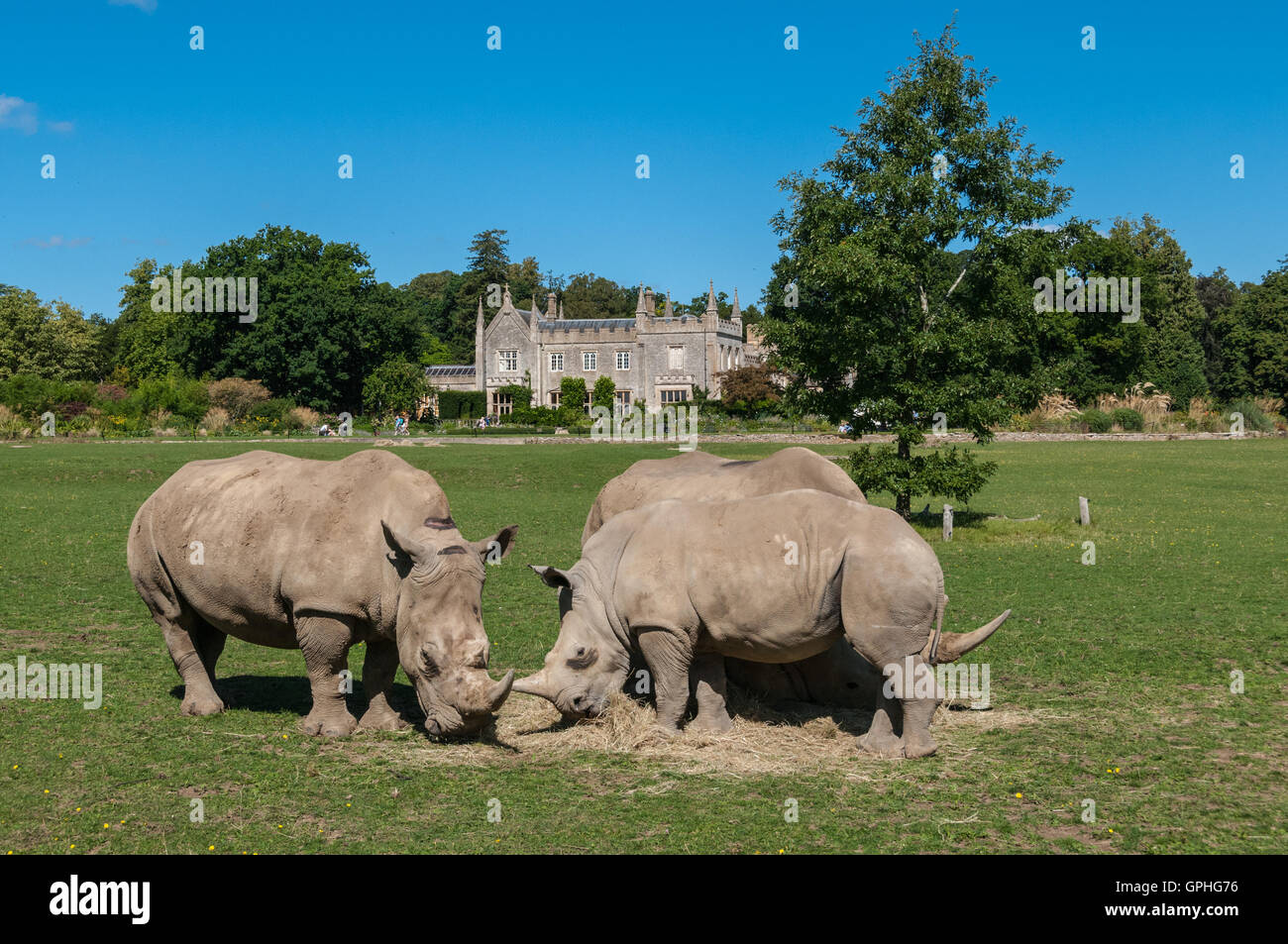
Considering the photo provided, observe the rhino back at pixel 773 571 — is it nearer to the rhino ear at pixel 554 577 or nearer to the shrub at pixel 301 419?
the rhino ear at pixel 554 577

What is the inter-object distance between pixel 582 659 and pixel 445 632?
1.59 metres

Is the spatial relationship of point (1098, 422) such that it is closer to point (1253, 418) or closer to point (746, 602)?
point (1253, 418)

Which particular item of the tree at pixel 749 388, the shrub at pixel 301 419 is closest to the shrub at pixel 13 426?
the shrub at pixel 301 419

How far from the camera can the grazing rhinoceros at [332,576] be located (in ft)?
30.8

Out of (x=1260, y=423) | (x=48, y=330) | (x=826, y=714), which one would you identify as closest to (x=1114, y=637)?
(x=826, y=714)

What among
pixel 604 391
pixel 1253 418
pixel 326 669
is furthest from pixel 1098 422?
pixel 326 669

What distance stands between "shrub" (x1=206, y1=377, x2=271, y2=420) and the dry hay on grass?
223ft

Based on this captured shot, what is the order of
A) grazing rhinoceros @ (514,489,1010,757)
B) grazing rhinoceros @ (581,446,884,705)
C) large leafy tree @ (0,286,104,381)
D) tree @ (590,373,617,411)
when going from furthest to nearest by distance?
1. tree @ (590,373,617,411)
2. large leafy tree @ (0,286,104,381)
3. grazing rhinoceros @ (581,446,884,705)
4. grazing rhinoceros @ (514,489,1010,757)

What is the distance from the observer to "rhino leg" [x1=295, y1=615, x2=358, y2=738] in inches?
389

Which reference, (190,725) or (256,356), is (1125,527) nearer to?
(190,725)

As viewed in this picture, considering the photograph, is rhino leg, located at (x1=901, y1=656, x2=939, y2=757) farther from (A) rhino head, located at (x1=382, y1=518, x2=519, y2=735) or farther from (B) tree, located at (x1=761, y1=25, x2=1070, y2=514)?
(B) tree, located at (x1=761, y1=25, x2=1070, y2=514)


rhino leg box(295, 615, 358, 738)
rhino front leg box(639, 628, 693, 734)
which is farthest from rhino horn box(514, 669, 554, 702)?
rhino leg box(295, 615, 358, 738)

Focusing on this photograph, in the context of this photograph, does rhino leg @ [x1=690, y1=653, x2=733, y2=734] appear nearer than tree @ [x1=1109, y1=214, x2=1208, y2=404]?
Yes

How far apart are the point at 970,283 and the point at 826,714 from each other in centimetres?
1807
